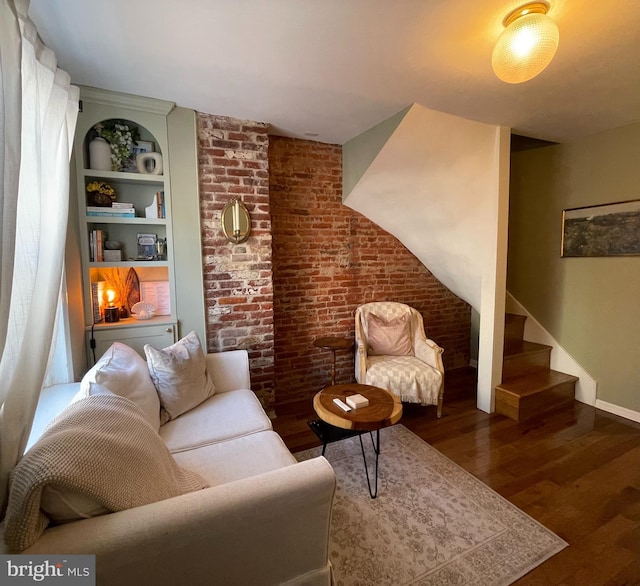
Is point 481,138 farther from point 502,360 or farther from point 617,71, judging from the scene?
point 502,360

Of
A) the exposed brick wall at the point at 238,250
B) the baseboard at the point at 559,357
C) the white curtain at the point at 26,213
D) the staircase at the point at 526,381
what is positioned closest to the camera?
the white curtain at the point at 26,213

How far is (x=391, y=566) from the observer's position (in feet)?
4.53

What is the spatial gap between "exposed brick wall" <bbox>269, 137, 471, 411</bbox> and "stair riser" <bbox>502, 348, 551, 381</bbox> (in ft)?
4.05

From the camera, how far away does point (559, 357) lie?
10.3 feet

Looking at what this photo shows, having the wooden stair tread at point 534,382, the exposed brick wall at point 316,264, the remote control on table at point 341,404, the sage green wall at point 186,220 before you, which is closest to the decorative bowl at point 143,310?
the sage green wall at point 186,220

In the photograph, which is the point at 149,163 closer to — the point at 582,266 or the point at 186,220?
the point at 186,220

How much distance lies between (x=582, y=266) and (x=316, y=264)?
98.3 inches

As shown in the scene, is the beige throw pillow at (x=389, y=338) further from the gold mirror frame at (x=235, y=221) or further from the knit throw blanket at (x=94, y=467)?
the knit throw blanket at (x=94, y=467)

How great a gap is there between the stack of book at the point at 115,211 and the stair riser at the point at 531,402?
3309mm

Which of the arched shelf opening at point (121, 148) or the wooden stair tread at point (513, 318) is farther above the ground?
the arched shelf opening at point (121, 148)

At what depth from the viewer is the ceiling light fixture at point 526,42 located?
1.28 metres

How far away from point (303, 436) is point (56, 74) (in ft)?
8.56

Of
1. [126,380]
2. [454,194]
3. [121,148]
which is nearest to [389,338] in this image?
[454,194]

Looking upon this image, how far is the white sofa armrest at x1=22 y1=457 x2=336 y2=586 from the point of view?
77 cm
